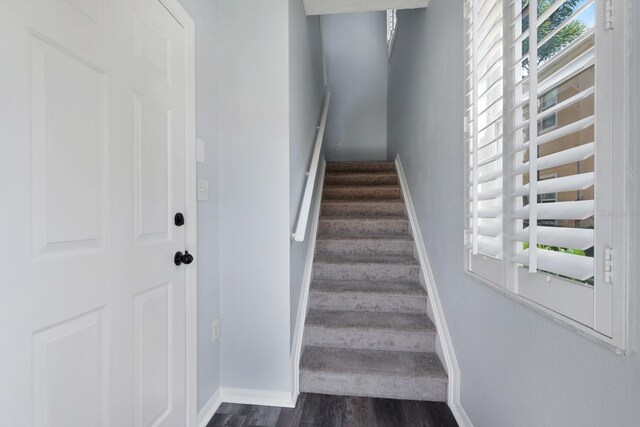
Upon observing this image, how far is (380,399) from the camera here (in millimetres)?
1751

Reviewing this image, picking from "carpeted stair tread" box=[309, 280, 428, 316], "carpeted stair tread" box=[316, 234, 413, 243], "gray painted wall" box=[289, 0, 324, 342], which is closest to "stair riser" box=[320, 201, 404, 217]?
"carpeted stair tread" box=[316, 234, 413, 243]

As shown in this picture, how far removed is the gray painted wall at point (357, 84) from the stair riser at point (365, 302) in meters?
2.81

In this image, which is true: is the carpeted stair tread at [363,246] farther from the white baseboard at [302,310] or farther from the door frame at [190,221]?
the door frame at [190,221]

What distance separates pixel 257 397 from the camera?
173cm

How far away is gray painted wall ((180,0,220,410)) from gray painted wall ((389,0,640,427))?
4.33 ft

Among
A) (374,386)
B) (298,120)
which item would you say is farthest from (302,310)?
(298,120)

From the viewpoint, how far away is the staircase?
1.76m

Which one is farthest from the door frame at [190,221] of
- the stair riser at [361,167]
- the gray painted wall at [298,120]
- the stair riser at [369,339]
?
the stair riser at [361,167]

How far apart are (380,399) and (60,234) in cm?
173

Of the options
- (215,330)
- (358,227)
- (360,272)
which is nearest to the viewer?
(215,330)

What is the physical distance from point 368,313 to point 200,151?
153 centimetres

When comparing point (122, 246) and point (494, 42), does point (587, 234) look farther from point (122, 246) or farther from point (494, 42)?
point (122, 246)

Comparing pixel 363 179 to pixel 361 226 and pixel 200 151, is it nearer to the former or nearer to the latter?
pixel 361 226

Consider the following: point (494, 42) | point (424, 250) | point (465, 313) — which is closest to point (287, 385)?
point (465, 313)
